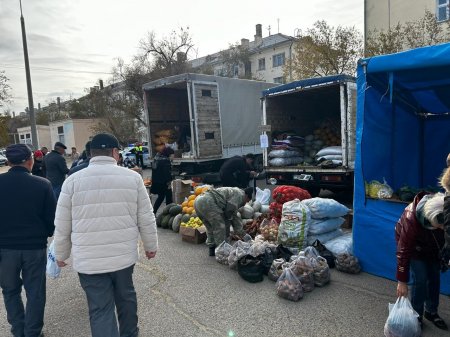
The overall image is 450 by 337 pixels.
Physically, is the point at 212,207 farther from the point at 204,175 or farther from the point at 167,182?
the point at 204,175

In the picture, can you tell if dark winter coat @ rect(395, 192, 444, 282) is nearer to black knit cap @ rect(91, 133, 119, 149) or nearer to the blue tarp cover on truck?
black knit cap @ rect(91, 133, 119, 149)

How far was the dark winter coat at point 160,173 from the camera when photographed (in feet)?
26.4

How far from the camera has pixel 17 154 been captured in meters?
3.24

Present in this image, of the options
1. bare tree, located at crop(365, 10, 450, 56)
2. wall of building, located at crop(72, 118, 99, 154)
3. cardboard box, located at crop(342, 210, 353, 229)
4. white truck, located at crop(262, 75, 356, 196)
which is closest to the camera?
cardboard box, located at crop(342, 210, 353, 229)

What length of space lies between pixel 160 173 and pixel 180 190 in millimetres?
A: 935

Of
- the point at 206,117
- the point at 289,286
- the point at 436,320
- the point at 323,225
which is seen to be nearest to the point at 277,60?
the point at 206,117

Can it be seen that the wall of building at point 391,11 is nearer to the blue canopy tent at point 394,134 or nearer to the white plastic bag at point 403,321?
the blue canopy tent at point 394,134

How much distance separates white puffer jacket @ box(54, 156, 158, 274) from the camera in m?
2.69

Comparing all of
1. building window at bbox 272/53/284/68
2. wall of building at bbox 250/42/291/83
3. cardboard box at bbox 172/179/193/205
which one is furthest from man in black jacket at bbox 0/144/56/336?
building window at bbox 272/53/284/68

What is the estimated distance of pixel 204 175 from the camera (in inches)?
438

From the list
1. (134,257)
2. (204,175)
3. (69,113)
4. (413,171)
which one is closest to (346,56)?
(204,175)

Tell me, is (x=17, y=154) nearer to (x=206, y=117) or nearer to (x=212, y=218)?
(x=212, y=218)

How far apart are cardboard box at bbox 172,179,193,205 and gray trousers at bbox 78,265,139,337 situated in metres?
5.90

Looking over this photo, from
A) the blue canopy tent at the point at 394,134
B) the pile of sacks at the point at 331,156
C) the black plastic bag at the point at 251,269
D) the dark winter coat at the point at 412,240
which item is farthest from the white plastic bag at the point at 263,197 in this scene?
the dark winter coat at the point at 412,240
